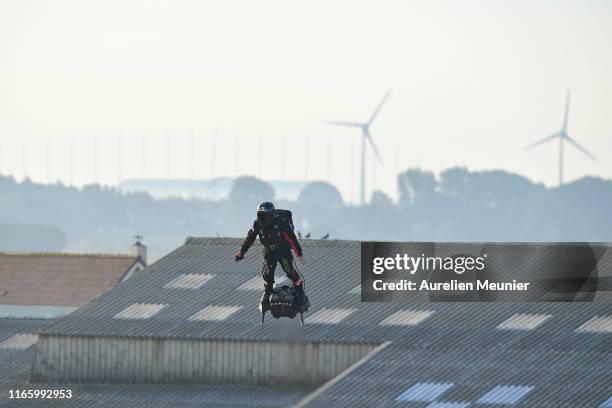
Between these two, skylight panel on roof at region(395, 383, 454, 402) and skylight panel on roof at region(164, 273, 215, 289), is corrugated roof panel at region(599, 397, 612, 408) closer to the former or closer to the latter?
skylight panel on roof at region(395, 383, 454, 402)

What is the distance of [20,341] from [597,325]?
119 ft

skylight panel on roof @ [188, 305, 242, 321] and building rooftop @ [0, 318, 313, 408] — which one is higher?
skylight panel on roof @ [188, 305, 242, 321]

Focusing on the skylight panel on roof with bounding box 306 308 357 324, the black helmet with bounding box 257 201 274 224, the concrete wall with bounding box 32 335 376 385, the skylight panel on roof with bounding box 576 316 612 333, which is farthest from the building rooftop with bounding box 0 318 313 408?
the black helmet with bounding box 257 201 274 224

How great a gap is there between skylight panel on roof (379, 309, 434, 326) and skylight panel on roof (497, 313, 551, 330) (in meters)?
4.69

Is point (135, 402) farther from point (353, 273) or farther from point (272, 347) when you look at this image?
point (353, 273)

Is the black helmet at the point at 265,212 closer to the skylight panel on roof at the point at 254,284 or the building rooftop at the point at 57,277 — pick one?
the skylight panel on roof at the point at 254,284

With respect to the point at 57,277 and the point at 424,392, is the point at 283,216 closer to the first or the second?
the point at 424,392

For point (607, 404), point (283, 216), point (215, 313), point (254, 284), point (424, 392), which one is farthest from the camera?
point (254, 284)


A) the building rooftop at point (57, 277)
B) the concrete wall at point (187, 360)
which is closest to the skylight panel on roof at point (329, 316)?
the concrete wall at point (187, 360)

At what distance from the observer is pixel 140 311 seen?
124 metres

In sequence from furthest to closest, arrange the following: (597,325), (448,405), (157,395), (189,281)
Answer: (189,281)
(157,395)
(597,325)
(448,405)

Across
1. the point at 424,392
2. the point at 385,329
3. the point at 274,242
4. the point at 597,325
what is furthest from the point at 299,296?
the point at 385,329

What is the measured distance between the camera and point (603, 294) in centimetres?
11712

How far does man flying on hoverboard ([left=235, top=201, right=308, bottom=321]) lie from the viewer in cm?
7456
